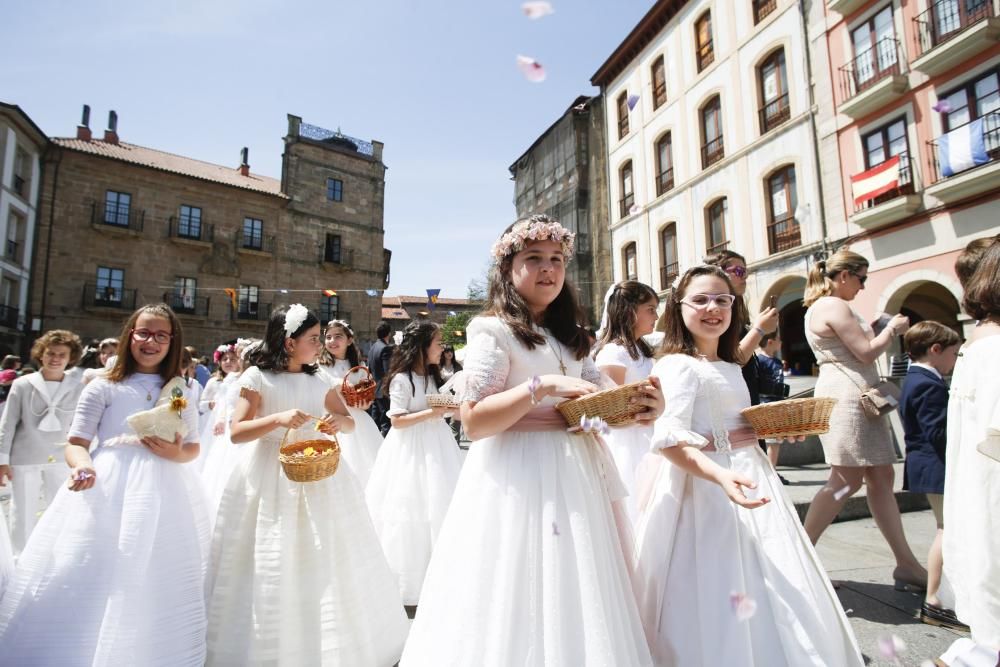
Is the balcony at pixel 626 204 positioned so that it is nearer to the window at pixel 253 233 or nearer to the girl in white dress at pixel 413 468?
the window at pixel 253 233

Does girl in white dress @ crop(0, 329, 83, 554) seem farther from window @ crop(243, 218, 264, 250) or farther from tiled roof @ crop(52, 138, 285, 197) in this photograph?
tiled roof @ crop(52, 138, 285, 197)

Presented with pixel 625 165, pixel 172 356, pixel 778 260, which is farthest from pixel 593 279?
pixel 172 356

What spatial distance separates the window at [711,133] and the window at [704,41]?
137 centimetres

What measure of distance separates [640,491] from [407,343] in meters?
2.92

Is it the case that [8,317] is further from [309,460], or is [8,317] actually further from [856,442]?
[856,442]

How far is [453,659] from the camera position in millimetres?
1763

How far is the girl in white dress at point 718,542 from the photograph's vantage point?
1877 mm

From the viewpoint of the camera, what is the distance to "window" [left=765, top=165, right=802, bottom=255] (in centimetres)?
1514

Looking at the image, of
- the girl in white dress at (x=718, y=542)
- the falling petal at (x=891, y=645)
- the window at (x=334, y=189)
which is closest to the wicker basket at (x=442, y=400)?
the girl in white dress at (x=718, y=542)

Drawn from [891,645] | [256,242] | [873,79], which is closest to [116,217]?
[256,242]

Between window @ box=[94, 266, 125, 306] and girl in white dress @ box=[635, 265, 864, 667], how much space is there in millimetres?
27648

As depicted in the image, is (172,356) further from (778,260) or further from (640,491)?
(778,260)

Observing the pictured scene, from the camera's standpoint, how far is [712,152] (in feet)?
58.9

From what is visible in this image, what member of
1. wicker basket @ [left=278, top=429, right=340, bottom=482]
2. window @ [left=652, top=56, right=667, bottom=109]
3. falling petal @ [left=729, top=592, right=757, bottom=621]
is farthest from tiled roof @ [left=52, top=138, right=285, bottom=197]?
falling petal @ [left=729, top=592, right=757, bottom=621]
